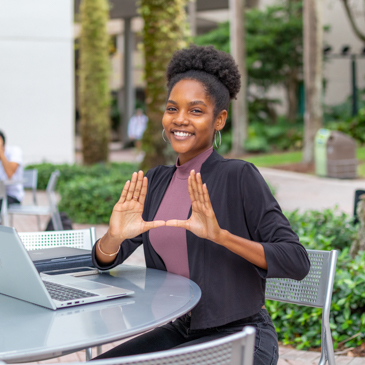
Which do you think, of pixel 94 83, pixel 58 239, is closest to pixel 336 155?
pixel 94 83

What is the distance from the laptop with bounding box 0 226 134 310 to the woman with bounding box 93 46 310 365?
26 centimetres

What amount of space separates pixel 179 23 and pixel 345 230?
5.36 m

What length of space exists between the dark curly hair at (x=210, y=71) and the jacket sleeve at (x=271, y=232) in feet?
1.08

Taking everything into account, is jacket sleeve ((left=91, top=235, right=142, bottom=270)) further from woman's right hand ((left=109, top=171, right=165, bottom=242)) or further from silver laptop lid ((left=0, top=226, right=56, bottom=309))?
silver laptop lid ((left=0, top=226, right=56, bottom=309))

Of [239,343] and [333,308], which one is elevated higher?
[239,343]

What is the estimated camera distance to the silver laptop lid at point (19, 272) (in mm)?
1666

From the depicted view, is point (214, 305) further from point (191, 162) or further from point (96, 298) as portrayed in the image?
point (191, 162)

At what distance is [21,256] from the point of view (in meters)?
1.67

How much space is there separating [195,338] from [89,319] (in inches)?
22.6

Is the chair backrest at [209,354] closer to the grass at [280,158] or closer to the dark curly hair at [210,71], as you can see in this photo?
the dark curly hair at [210,71]

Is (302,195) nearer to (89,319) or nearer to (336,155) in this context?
(336,155)

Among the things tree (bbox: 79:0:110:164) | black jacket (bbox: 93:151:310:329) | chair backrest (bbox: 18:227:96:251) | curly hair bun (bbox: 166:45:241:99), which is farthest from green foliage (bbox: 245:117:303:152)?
black jacket (bbox: 93:151:310:329)

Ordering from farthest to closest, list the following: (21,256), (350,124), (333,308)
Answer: (350,124)
(333,308)
(21,256)

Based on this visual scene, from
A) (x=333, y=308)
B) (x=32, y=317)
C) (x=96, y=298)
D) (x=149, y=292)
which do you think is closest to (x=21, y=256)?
(x=32, y=317)
